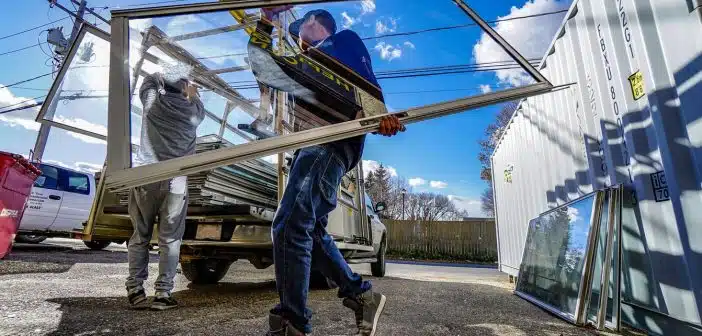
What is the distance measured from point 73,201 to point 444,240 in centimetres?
1406

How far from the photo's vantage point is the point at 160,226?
262 centimetres

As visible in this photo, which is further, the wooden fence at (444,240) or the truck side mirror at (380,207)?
the wooden fence at (444,240)

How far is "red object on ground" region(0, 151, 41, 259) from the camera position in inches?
149

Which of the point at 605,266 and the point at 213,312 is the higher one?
the point at 605,266

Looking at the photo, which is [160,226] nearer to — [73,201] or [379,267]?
[379,267]

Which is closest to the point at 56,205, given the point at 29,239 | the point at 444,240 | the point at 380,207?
the point at 29,239

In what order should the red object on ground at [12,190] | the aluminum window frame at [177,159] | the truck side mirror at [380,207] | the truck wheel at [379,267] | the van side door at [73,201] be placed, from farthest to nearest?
the van side door at [73,201]
the truck side mirror at [380,207]
the truck wheel at [379,267]
the red object on ground at [12,190]
the aluminum window frame at [177,159]

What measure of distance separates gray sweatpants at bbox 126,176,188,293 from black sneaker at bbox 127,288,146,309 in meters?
0.05

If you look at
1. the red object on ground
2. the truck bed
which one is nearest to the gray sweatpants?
the truck bed

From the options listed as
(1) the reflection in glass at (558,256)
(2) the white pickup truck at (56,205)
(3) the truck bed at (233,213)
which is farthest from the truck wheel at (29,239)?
(1) the reflection in glass at (558,256)

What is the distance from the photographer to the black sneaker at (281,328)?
1.57m

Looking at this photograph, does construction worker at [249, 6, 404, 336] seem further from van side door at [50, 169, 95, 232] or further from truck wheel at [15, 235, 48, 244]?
truck wheel at [15, 235, 48, 244]

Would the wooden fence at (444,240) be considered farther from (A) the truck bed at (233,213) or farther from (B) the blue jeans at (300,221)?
(B) the blue jeans at (300,221)

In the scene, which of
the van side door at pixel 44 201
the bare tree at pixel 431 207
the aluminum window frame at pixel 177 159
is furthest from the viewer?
the bare tree at pixel 431 207
